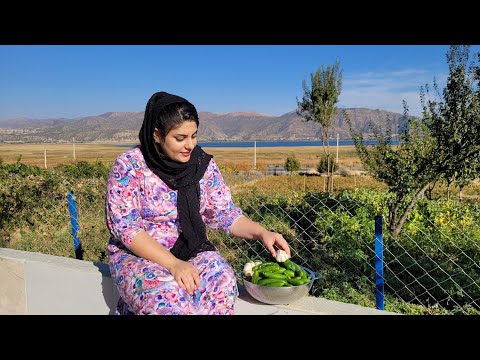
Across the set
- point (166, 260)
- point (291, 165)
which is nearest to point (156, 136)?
point (166, 260)

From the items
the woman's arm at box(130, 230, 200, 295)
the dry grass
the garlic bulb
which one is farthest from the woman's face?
the dry grass

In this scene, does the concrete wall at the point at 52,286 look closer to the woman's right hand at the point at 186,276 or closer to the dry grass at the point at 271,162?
the woman's right hand at the point at 186,276

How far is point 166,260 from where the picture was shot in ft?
5.74

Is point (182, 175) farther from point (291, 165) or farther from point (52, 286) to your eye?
point (291, 165)

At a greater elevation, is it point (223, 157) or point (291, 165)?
point (291, 165)

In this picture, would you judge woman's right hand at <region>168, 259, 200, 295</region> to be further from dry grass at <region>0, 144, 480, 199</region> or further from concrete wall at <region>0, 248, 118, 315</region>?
dry grass at <region>0, 144, 480, 199</region>

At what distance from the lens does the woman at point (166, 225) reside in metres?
1.72

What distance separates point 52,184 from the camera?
521cm

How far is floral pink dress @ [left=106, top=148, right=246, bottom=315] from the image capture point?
1686 mm

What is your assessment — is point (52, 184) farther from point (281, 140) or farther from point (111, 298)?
point (281, 140)

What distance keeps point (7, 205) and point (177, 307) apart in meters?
4.39

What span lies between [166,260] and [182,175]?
374mm
